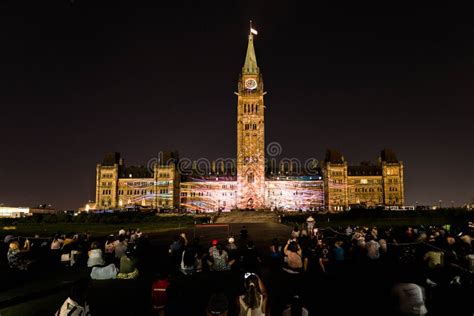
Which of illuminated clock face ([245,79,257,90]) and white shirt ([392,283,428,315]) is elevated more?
illuminated clock face ([245,79,257,90])

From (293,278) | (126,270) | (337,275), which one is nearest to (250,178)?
(337,275)

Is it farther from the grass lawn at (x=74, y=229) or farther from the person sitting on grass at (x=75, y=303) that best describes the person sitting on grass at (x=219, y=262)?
the grass lawn at (x=74, y=229)

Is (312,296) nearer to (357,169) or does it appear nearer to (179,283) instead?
(179,283)

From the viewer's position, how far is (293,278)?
16.5m

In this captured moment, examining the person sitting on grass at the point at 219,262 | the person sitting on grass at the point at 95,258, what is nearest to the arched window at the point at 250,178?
the person sitting on grass at the point at 95,258

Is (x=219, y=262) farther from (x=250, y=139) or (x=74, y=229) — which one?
(x=250, y=139)

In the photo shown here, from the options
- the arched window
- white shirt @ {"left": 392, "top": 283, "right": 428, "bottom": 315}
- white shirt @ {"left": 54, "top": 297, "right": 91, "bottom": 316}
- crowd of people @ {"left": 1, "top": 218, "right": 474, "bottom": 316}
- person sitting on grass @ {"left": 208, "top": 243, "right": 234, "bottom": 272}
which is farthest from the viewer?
the arched window

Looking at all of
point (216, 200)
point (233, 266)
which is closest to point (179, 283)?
point (233, 266)

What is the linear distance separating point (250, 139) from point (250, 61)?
2526 cm

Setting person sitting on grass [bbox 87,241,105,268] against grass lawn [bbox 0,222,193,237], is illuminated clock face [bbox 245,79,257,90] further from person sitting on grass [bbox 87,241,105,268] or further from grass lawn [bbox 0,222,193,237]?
person sitting on grass [bbox 87,241,105,268]

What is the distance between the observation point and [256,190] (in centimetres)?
12388

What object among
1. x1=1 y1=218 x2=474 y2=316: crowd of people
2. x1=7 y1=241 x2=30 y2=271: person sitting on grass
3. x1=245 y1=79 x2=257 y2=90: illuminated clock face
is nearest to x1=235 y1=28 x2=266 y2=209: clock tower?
x1=245 y1=79 x2=257 y2=90: illuminated clock face

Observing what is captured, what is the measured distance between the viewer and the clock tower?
124 meters

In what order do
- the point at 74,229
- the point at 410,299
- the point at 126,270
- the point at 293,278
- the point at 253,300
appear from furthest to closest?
the point at 74,229 < the point at 126,270 < the point at 293,278 < the point at 410,299 < the point at 253,300
